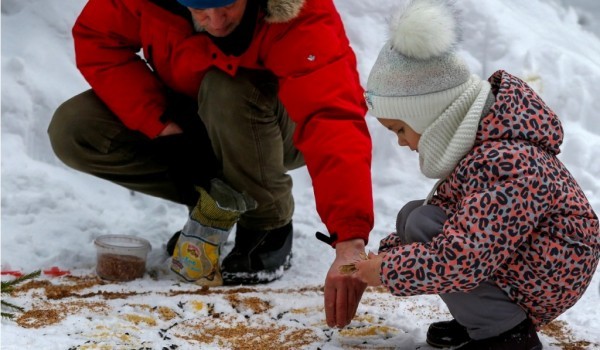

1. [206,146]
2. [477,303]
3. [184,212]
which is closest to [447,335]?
[477,303]

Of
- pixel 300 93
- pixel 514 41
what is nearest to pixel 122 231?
pixel 300 93

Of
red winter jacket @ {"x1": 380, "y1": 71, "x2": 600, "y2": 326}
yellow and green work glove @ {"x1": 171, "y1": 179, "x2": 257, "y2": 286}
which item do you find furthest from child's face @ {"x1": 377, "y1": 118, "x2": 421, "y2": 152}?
yellow and green work glove @ {"x1": 171, "y1": 179, "x2": 257, "y2": 286}

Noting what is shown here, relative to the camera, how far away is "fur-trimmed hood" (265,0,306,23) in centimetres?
262

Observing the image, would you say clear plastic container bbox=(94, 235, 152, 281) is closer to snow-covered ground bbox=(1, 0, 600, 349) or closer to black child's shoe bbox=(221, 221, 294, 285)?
snow-covered ground bbox=(1, 0, 600, 349)

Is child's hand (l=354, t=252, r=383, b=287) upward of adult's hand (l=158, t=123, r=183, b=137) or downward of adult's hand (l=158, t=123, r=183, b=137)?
upward

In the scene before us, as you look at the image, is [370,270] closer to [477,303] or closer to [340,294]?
[340,294]

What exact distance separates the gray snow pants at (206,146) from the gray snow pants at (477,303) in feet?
3.41

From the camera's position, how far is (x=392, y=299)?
2.81 meters

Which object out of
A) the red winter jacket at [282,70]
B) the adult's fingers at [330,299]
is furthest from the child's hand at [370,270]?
the red winter jacket at [282,70]

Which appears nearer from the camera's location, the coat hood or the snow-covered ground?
the coat hood

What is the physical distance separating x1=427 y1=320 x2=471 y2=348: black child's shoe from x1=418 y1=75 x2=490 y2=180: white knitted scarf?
468 mm

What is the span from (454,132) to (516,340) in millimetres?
553

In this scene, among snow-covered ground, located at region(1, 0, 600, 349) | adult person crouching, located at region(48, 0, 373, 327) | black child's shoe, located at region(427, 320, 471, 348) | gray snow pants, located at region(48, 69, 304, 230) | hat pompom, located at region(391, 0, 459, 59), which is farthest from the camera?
gray snow pants, located at region(48, 69, 304, 230)

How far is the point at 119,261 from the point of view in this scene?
3.07 m
